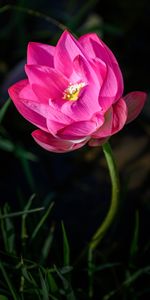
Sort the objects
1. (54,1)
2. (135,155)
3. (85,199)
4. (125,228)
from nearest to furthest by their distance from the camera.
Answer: (125,228) < (85,199) < (135,155) < (54,1)

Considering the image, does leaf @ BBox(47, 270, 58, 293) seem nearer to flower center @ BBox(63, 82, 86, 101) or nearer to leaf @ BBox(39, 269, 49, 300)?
leaf @ BBox(39, 269, 49, 300)

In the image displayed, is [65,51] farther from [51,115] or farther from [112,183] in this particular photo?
[112,183]

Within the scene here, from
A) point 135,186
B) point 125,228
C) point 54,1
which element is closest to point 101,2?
point 54,1

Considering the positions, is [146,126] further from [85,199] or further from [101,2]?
[101,2]

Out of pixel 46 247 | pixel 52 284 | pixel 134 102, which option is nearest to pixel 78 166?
pixel 46 247

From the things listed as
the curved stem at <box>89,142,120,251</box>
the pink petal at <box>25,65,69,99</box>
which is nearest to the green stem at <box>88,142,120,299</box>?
the curved stem at <box>89,142,120,251</box>
